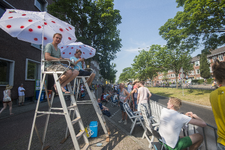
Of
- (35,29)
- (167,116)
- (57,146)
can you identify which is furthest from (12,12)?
(167,116)

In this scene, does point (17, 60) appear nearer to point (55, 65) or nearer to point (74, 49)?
point (74, 49)

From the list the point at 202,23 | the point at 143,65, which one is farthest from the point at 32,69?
the point at 143,65

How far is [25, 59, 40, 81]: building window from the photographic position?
11695 mm

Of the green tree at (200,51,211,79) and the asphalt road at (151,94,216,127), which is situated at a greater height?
the green tree at (200,51,211,79)

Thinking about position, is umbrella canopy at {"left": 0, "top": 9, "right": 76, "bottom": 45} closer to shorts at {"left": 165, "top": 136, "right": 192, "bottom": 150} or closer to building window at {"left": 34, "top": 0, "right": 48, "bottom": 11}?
shorts at {"left": 165, "top": 136, "right": 192, "bottom": 150}

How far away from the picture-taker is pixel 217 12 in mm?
10625

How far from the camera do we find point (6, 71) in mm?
9602

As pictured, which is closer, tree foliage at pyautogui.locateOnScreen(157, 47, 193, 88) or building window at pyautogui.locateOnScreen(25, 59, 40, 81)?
building window at pyautogui.locateOnScreen(25, 59, 40, 81)

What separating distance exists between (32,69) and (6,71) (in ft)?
10.1

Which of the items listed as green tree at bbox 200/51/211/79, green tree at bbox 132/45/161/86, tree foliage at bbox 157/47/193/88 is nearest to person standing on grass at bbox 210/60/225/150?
tree foliage at bbox 157/47/193/88

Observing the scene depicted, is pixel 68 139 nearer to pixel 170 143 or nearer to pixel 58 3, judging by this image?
pixel 170 143

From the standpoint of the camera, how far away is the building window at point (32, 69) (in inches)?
460

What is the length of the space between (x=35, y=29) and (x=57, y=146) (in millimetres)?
3331

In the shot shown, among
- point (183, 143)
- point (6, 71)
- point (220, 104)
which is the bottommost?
point (183, 143)
